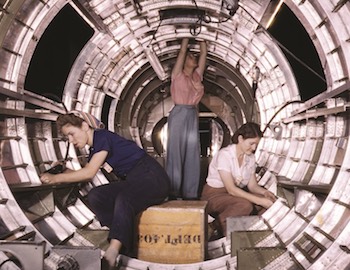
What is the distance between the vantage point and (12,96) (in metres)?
5.48

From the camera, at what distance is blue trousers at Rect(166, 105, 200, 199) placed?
798 cm

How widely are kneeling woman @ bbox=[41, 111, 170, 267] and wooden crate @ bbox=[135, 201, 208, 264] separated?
0.18m

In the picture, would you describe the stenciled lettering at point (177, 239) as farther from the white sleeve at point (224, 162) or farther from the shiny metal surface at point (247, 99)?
the white sleeve at point (224, 162)

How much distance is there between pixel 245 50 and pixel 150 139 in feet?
17.6

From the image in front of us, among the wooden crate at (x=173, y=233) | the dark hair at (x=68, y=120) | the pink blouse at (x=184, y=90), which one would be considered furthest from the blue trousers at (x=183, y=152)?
the dark hair at (x=68, y=120)

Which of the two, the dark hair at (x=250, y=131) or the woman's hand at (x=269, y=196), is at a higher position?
the dark hair at (x=250, y=131)

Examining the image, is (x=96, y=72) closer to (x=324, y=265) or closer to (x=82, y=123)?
(x=82, y=123)

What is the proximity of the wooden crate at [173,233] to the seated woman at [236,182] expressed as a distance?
36.3 inches

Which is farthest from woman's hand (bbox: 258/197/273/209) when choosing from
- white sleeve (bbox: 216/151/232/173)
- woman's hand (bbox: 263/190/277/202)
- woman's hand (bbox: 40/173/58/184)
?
woman's hand (bbox: 40/173/58/184)

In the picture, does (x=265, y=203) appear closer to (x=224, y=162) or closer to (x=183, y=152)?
(x=224, y=162)

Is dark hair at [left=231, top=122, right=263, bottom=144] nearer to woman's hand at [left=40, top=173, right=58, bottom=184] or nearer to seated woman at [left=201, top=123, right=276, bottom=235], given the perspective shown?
seated woman at [left=201, top=123, right=276, bottom=235]

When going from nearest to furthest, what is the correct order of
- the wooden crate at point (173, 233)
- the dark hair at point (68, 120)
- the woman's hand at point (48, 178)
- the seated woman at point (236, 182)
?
the dark hair at point (68, 120) → the wooden crate at point (173, 233) → the woman's hand at point (48, 178) → the seated woman at point (236, 182)

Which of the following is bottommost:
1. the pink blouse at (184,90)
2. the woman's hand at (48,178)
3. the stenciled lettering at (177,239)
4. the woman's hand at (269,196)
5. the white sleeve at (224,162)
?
the stenciled lettering at (177,239)

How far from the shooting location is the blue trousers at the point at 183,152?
798 centimetres
